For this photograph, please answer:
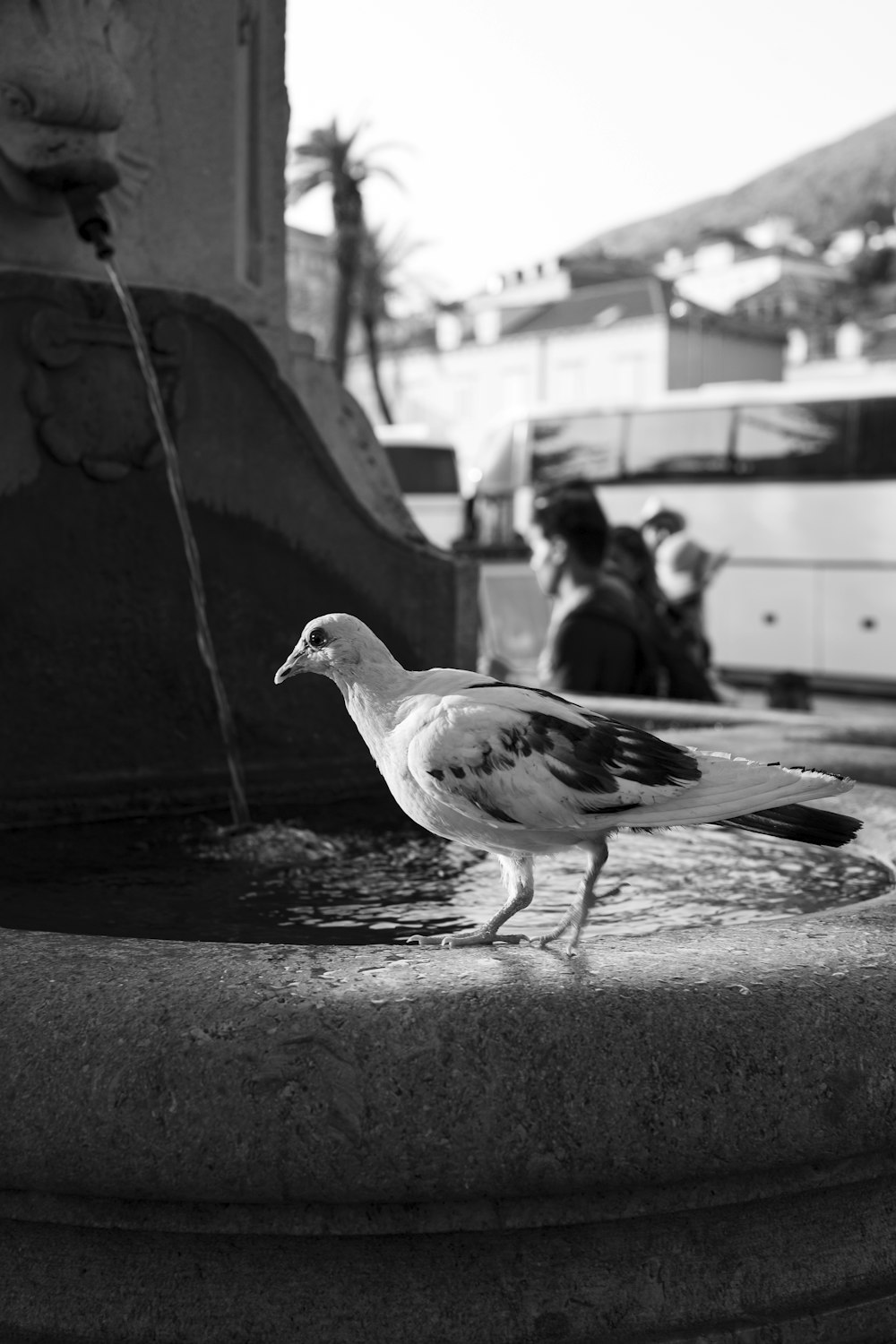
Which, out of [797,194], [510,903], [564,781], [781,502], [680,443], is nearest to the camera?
[564,781]

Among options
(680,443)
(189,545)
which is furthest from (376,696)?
(680,443)

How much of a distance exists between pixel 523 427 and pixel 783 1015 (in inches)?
954

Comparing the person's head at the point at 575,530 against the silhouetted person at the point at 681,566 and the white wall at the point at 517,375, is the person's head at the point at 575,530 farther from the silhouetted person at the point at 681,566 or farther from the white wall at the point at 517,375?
the white wall at the point at 517,375

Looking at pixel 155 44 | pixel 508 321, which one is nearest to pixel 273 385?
pixel 155 44

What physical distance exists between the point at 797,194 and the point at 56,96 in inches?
7330

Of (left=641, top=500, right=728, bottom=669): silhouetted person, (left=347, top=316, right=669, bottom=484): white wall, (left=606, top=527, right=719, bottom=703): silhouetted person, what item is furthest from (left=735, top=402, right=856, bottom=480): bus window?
(left=347, top=316, right=669, bottom=484): white wall

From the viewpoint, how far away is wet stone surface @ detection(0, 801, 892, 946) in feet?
11.3

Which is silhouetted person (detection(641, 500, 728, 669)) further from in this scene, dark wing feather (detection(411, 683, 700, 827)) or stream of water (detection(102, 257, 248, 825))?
dark wing feather (detection(411, 683, 700, 827))

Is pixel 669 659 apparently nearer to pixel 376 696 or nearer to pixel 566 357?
pixel 376 696

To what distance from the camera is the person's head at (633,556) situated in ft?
28.6

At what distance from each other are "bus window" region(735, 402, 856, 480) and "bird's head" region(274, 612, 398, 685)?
19210 mm

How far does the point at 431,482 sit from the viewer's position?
30.2 metres

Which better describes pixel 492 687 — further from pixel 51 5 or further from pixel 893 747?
pixel 893 747

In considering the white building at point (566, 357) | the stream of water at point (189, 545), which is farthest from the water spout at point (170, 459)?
the white building at point (566, 357)
